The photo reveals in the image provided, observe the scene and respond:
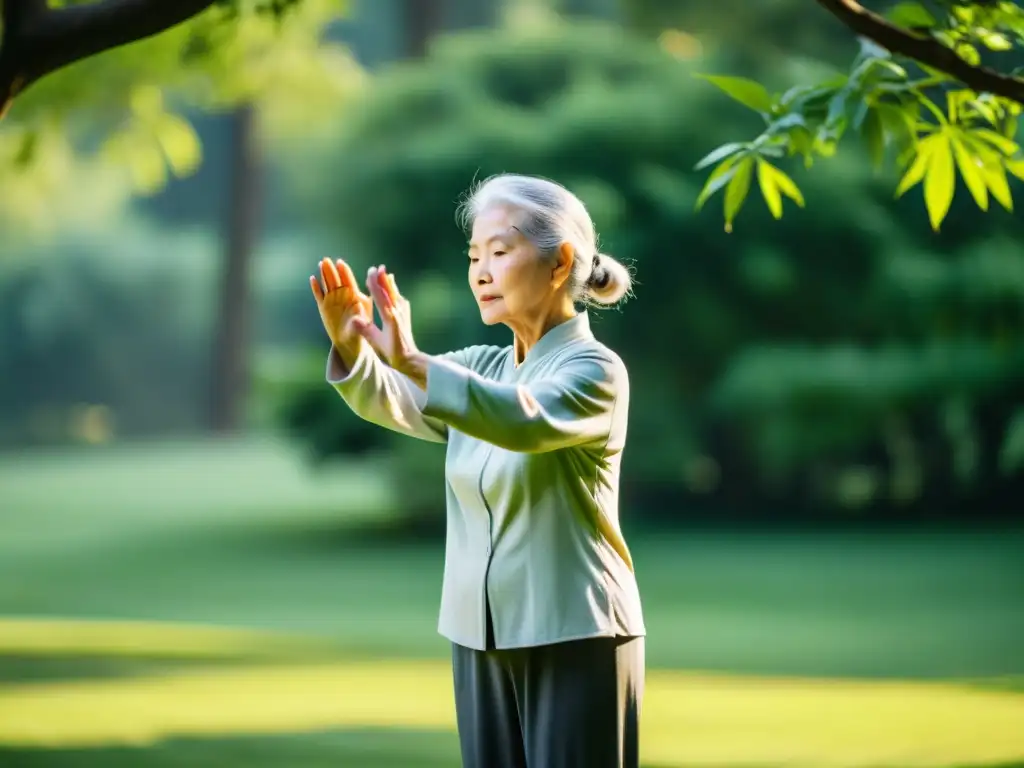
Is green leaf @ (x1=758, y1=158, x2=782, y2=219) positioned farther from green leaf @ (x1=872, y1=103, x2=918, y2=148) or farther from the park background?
the park background

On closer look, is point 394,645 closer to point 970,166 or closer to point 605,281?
point 970,166

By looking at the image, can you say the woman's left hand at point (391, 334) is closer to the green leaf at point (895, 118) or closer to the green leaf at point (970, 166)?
the green leaf at point (895, 118)

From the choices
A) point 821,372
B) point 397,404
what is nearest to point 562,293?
point 397,404

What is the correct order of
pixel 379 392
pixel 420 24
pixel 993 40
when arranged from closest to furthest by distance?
pixel 379 392, pixel 993 40, pixel 420 24

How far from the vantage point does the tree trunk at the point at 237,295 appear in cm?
2097

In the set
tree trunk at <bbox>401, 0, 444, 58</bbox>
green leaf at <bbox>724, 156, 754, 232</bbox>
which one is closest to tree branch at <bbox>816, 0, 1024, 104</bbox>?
green leaf at <bbox>724, 156, 754, 232</bbox>

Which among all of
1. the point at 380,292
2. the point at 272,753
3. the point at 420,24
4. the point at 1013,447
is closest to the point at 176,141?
the point at 272,753

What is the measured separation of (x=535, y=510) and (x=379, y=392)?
0.95ft

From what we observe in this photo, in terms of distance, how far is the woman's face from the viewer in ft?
7.55

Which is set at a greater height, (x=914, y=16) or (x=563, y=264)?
(x=914, y=16)

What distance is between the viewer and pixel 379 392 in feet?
7.70

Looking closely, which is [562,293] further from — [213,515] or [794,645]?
[213,515]

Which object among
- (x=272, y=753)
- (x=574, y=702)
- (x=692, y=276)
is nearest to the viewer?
(x=574, y=702)

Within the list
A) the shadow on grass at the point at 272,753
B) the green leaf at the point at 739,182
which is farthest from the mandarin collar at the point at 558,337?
the shadow on grass at the point at 272,753
